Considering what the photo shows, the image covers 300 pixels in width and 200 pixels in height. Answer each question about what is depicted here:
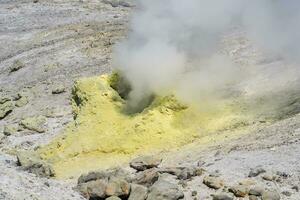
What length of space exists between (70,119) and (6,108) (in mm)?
3916

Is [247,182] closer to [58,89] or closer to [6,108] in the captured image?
[6,108]

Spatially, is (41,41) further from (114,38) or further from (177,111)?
(177,111)

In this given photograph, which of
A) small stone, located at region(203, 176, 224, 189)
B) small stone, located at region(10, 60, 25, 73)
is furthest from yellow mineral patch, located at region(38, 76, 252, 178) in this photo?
small stone, located at region(10, 60, 25, 73)

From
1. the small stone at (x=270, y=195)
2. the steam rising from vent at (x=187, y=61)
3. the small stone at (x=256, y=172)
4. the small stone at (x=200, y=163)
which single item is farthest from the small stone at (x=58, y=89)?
the small stone at (x=270, y=195)

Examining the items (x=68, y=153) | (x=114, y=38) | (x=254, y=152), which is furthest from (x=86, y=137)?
(x=114, y=38)

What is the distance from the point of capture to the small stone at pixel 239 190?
1088cm

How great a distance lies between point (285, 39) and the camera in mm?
20828

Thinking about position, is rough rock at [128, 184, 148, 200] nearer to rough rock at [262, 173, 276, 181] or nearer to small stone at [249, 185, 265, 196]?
small stone at [249, 185, 265, 196]

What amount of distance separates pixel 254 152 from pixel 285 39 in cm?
903

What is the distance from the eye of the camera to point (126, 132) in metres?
16.5

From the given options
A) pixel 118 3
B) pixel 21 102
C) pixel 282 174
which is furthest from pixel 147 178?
pixel 118 3

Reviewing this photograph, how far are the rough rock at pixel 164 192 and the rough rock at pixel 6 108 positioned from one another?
12869mm

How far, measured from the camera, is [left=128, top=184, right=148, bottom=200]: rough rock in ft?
35.5

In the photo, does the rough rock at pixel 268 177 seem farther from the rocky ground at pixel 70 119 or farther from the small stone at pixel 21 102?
the small stone at pixel 21 102
